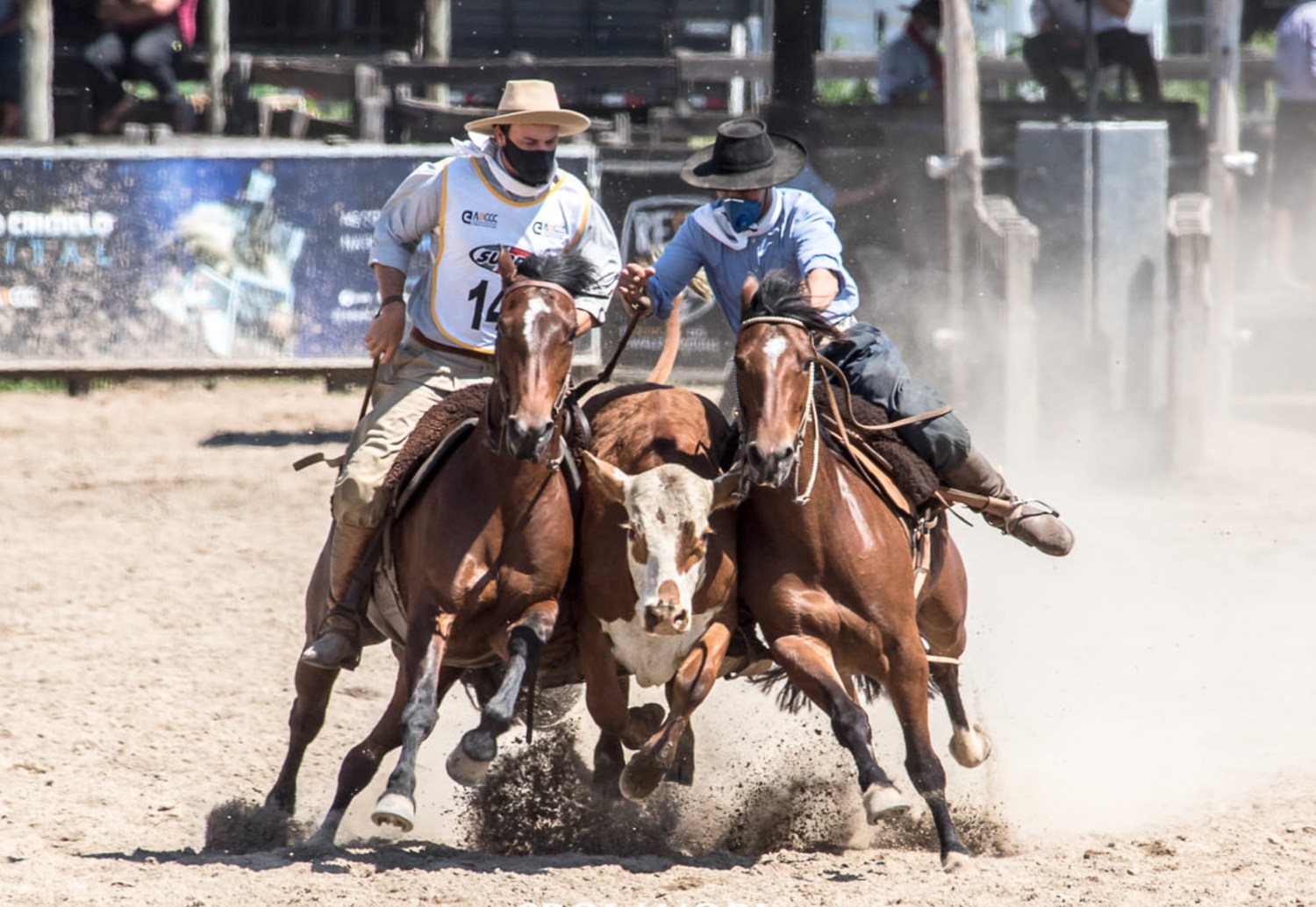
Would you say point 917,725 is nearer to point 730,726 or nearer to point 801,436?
point 801,436

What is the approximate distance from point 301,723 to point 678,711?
1.53 metres

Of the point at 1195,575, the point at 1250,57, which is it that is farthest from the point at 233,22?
the point at 1195,575

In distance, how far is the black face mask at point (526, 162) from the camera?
5367 millimetres

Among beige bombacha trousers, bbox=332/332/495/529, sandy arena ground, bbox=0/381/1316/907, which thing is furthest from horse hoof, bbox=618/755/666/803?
beige bombacha trousers, bbox=332/332/495/529

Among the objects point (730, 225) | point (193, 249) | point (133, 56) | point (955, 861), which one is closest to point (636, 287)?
point (730, 225)

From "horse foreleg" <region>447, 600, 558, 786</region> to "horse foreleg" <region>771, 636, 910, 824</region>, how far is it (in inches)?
26.0

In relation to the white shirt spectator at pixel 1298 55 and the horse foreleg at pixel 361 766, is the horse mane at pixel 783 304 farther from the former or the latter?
the white shirt spectator at pixel 1298 55

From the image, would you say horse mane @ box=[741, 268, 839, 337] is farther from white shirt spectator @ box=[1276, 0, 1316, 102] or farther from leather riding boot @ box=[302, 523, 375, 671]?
A: white shirt spectator @ box=[1276, 0, 1316, 102]

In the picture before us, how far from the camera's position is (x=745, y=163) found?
5367 millimetres

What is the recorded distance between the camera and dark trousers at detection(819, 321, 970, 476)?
551cm

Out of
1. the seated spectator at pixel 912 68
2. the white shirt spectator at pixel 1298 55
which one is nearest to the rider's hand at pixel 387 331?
the seated spectator at pixel 912 68

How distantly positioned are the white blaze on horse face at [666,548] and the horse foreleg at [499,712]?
0.27 m

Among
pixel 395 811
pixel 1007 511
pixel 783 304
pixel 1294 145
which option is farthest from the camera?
pixel 1294 145

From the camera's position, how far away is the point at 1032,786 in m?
6.27
